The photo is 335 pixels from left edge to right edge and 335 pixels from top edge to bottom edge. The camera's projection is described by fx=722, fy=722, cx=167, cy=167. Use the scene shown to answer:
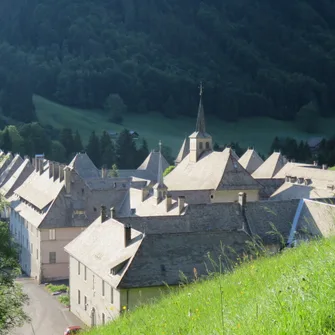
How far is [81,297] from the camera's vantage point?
37.4 m

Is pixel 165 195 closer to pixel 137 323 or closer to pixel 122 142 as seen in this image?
pixel 137 323

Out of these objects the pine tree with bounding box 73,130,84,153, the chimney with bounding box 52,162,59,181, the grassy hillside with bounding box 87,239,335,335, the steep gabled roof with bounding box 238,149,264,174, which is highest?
the grassy hillside with bounding box 87,239,335,335

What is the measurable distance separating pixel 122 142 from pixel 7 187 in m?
40.5

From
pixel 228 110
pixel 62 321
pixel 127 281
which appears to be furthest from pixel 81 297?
pixel 228 110

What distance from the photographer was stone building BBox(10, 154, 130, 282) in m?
49.2

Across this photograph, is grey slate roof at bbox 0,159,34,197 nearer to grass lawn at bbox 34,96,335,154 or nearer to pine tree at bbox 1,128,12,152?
pine tree at bbox 1,128,12,152

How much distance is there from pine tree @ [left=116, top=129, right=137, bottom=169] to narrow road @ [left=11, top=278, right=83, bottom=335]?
57035 millimetres

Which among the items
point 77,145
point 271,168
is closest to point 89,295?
point 271,168

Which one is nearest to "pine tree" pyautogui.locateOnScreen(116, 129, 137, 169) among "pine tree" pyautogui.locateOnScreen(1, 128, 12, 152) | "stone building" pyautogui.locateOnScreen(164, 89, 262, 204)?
"pine tree" pyautogui.locateOnScreen(1, 128, 12, 152)

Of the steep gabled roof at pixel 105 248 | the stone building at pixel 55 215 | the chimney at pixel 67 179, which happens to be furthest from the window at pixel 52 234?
the steep gabled roof at pixel 105 248

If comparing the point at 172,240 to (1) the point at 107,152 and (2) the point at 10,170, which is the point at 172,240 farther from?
(1) the point at 107,152

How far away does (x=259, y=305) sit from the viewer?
29.8ft

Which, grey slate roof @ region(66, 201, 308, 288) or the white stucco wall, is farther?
the white stucco wall

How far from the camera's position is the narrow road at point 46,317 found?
3581 centimetres
